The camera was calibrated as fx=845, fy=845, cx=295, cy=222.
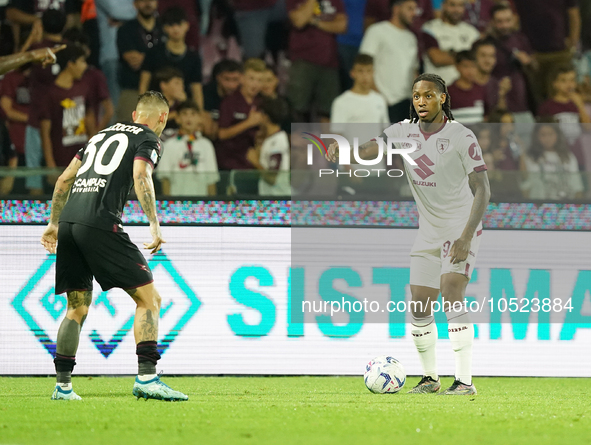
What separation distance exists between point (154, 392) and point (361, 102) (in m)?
4.93

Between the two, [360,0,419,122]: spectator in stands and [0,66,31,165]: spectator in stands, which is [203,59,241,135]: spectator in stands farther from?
[0,66,31,165]: spectator in stands

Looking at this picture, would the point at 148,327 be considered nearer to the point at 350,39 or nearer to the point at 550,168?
the point at 550,168

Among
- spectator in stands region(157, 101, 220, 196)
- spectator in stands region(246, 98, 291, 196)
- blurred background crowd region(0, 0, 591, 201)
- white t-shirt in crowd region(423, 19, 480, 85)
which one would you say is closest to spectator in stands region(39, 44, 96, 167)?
blurred background crowd region(0, 0, 591, 201)

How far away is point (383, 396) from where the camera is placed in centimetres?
584

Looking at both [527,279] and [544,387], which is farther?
[527,279]

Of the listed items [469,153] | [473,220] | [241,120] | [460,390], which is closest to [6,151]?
[241,120]

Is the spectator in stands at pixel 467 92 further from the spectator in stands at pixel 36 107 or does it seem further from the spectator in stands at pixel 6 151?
the spectator in stands at pixel 6 151

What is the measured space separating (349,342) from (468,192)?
2.08 m

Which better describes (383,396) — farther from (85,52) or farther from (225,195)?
(85,52)

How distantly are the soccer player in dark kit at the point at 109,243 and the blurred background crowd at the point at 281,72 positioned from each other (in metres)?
3.38

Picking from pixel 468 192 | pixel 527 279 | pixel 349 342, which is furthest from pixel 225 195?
pixel 527 279

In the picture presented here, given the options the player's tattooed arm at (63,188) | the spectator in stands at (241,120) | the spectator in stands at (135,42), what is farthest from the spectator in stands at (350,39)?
the player's tattooed arm at (63,188)

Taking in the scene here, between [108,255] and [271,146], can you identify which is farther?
[271,146]

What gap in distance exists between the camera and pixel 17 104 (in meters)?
9.08
